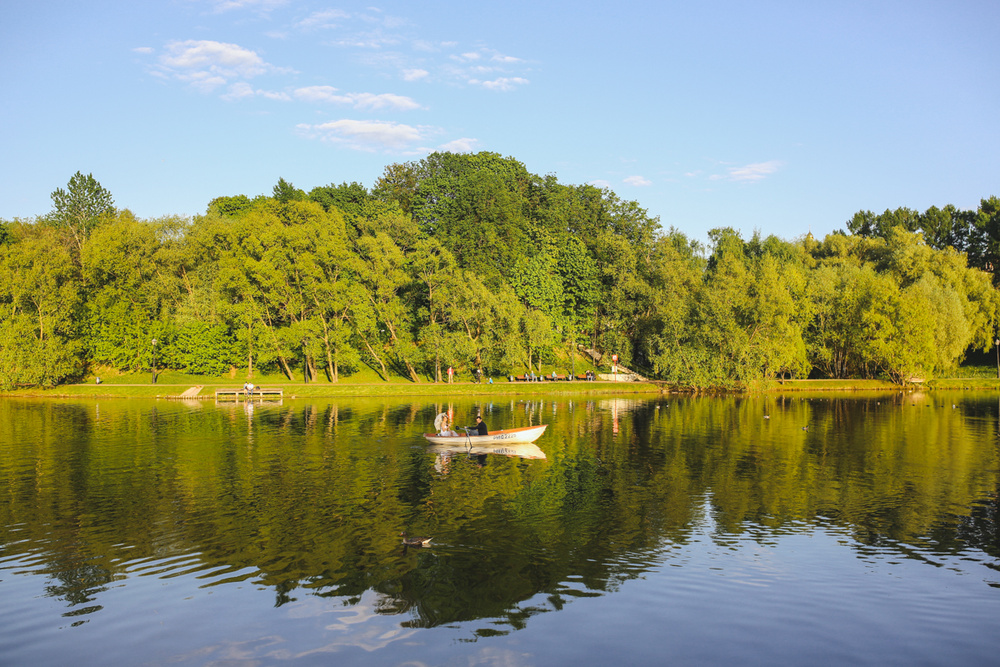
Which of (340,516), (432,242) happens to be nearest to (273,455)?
(340,516)

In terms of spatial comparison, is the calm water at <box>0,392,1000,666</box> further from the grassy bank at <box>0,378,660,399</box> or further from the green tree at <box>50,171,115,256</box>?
the green tree at <box>50,171,115,256</box>

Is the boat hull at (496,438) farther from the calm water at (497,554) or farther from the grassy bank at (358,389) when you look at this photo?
the grassy bank at (358,389)

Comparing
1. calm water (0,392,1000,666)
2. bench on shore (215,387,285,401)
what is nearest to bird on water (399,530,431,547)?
calm water (0,392,1000,666)

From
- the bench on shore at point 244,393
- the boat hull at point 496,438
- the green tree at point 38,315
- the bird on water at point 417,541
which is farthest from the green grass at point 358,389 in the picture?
the bird on water at point 417,541

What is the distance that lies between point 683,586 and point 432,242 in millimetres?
72409

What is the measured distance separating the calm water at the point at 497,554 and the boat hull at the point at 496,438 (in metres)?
1.30

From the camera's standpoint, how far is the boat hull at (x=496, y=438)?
134 feet

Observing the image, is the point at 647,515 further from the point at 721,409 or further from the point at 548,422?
the point at 721,409

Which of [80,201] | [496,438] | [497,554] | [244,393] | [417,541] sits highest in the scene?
[80,201]

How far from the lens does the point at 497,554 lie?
20.8 meters

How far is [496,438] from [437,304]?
4707 centimetres

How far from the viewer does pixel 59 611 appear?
54.9 ft

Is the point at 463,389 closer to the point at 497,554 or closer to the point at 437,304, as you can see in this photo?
the point at 437,304

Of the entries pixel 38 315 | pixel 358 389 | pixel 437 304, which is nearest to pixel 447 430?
pixel 358 389
